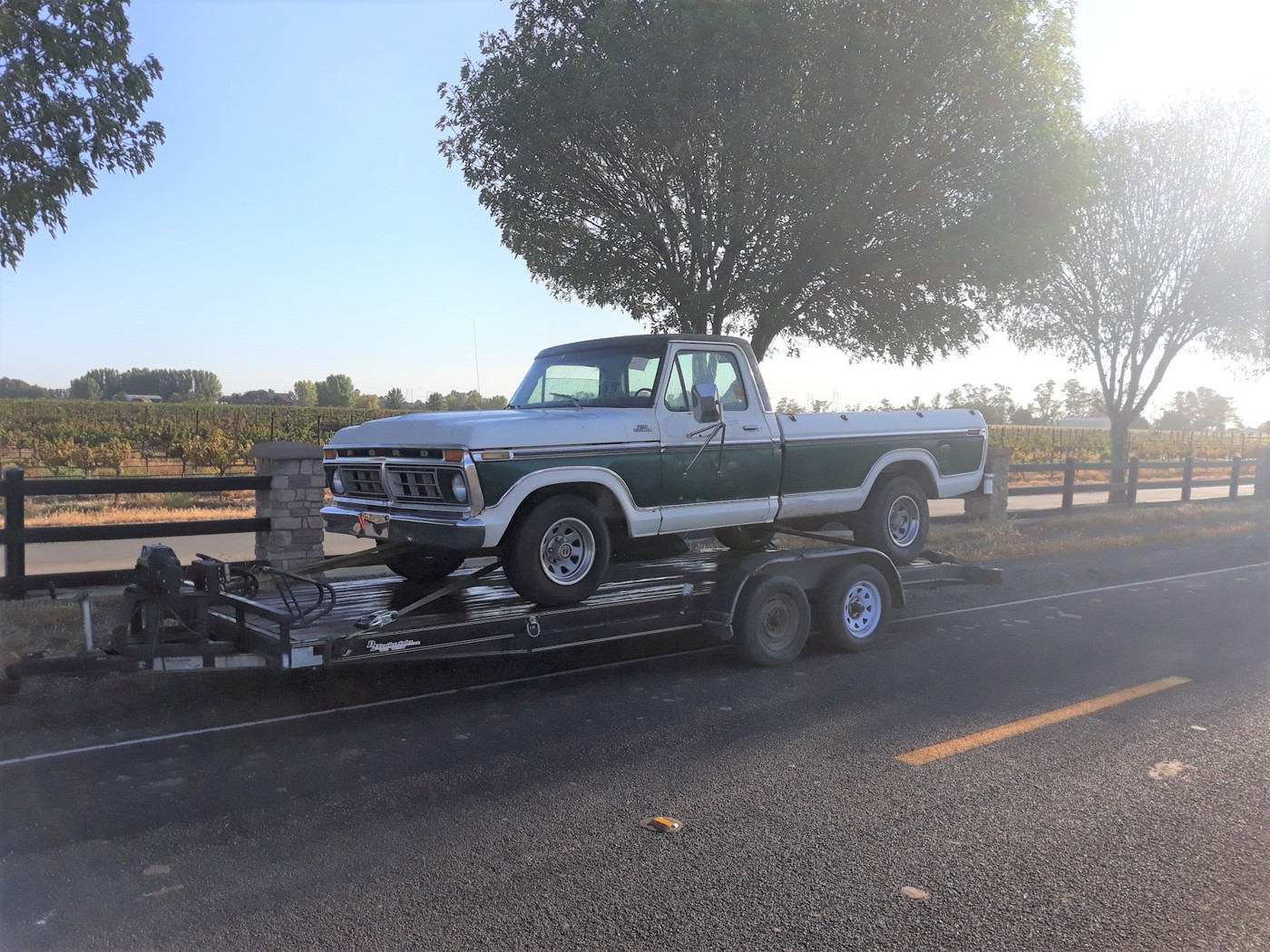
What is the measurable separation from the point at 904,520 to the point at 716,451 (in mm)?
2578

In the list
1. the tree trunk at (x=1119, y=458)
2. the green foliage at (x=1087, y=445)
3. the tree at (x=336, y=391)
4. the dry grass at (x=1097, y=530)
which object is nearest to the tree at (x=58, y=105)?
the dry grass at (x=1097, y=530)

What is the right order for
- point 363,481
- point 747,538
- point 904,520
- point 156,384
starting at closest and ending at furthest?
point 363,481
point 904,520
point 747,538
point 156,384

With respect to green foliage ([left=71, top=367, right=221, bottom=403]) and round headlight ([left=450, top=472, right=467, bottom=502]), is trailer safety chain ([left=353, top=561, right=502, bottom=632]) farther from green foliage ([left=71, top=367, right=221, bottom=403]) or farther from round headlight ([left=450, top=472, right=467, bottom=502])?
green foliage ([left=71, top=367, right=221, bottom=403])

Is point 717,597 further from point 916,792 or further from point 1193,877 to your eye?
point 1193,877

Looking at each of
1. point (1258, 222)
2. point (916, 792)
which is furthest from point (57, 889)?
point (1258, 222)

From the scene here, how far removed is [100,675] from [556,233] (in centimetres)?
816

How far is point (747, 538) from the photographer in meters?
9.54

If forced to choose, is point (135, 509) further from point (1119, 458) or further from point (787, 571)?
point (1119, 458)

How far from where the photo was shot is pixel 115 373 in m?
89.3

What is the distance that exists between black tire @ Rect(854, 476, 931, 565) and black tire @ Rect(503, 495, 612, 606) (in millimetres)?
3024

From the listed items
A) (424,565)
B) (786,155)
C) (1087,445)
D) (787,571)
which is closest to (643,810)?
(787,571)

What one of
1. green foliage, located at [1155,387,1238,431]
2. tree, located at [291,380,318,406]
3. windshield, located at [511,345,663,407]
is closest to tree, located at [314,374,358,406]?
tree, located at [291,380,318,406]

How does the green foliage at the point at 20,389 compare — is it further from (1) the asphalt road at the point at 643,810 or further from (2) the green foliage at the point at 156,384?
(1) the asphalt road at the point at 643,810

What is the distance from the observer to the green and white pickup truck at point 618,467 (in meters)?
6.46
